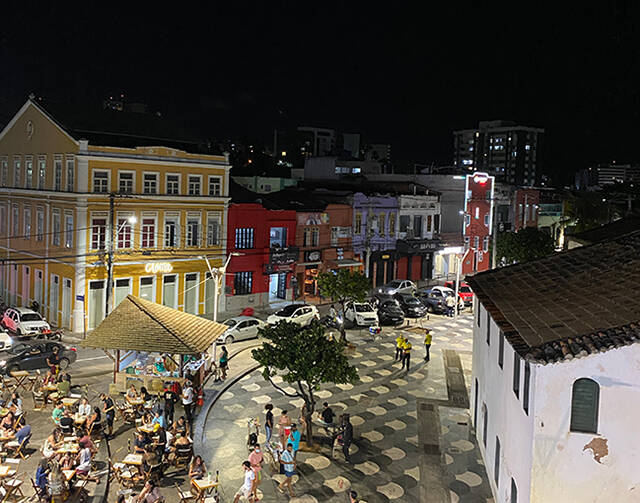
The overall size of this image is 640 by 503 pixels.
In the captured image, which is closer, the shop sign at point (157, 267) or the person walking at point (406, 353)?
the person walking at point (406, 353)

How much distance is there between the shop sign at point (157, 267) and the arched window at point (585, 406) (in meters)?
30.9

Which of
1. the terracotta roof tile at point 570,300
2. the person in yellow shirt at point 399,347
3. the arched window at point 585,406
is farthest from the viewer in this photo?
the person in yellow shirt at point 399,347

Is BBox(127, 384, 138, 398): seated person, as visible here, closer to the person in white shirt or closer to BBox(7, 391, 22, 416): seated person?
BBox(7, 391, 22, 416): seated person

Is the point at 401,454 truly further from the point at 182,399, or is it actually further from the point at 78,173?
the point at 78,173

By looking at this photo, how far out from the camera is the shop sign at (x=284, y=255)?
45750mm

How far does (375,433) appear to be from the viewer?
908 inches

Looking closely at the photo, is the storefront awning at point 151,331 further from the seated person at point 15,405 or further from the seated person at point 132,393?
the seated person at point 15,405

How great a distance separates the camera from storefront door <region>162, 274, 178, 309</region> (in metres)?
40.0

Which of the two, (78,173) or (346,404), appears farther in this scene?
(78,173)

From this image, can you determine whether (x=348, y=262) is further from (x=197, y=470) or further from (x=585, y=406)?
(x=585, y=406)

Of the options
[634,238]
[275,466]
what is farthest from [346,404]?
[634,238]

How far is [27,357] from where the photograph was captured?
2798 centimetres

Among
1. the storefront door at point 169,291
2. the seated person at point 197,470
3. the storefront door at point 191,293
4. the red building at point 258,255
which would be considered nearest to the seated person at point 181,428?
the seated person at point 197,470

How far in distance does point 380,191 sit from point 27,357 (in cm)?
3923
